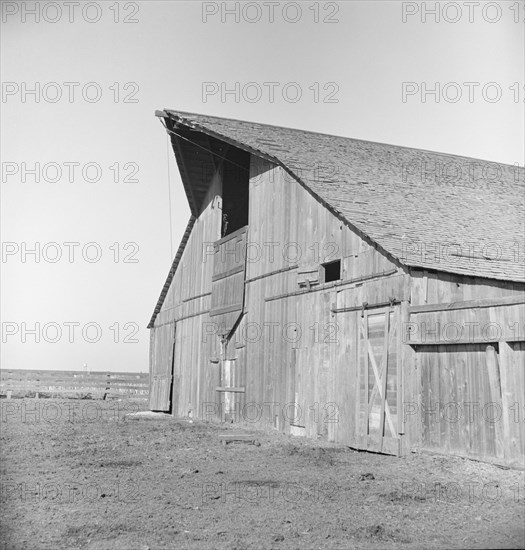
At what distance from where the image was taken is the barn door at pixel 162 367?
856 inches

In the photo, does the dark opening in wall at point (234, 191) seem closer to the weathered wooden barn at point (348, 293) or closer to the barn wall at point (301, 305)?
the weathered wooden barn at point (348, 293)

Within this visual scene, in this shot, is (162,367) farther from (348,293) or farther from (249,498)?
(249,498)

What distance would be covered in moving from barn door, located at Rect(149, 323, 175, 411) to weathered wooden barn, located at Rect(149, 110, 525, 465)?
0.40ft

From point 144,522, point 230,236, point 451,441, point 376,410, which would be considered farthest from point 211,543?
point 230,236

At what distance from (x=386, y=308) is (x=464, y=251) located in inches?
73.9

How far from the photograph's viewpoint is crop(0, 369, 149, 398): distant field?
31.6m

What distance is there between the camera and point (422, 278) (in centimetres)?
1092

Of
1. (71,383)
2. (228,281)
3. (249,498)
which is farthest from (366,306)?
(71,383)

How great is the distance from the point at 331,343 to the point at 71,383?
2245 centimetres

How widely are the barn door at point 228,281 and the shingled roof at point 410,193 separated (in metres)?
2.92

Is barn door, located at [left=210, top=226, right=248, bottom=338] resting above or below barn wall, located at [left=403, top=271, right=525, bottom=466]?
above

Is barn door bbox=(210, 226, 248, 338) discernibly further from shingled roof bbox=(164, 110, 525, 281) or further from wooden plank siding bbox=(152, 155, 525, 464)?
shingled roof bbox=(164, 110, 525, 281)

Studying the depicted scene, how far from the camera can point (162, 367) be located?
22625mm

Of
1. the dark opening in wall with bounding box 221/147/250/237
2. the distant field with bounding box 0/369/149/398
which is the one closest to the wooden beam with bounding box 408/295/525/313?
the dark opening in wall with bounding box 221/147/250/237
